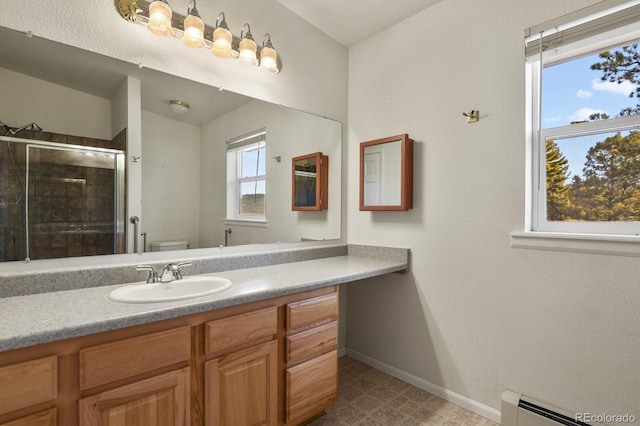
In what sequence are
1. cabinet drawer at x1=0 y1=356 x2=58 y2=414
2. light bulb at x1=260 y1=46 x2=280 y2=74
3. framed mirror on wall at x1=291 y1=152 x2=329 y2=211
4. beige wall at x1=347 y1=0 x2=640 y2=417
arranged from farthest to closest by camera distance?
framed mirror on wall at x1=291 y1=152 x2=329 y2=211, light bulb at x1=260 y1=46 x2=280 y2=74, beige wall at x1=347 y1=0 x2=640 y2=417, cabinet drawer at x1=0 y1=356 x2=58 y2=414

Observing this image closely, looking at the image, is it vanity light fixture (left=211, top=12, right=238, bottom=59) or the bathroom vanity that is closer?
the bathroom vanity

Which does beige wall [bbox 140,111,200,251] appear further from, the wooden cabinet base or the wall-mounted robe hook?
the wall-mounted robe hook

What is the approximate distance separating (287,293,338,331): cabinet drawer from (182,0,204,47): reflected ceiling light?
138cm

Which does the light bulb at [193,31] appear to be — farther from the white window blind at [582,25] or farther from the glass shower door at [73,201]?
the white window blind at [582,25]

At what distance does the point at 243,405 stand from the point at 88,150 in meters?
1.31

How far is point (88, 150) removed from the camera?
4.48ft

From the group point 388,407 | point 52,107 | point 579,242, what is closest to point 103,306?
point 52,107

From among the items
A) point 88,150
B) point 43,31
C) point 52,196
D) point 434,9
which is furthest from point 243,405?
point 434,9

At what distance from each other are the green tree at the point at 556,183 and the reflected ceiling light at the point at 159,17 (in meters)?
1.99

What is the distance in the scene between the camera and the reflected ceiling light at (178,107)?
163 centimetres

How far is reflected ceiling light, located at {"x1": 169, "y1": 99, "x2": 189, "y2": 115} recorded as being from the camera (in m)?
1.63

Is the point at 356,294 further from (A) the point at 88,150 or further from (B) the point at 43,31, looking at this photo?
(B) the point at 43,31

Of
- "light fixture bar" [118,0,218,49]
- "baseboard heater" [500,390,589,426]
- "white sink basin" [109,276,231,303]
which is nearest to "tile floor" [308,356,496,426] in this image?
"baseboard heater" [500,390,589,426]

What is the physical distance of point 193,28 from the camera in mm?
1497
